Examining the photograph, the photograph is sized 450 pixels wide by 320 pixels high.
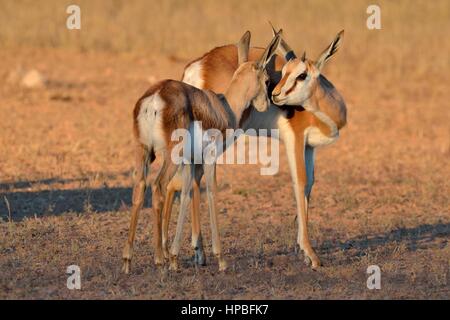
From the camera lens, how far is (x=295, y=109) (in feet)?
29.4

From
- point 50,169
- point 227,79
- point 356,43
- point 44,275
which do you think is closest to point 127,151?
point 50,169

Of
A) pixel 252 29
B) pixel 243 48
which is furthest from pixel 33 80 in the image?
pixel 243 48

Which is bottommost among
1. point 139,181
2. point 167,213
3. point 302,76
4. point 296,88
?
point 167,213

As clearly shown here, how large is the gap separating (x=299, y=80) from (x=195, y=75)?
3.16 feet

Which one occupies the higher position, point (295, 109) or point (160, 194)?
point (295, 109)

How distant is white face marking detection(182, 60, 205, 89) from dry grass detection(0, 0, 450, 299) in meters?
1.46

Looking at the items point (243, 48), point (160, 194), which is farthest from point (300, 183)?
point (160, 194)

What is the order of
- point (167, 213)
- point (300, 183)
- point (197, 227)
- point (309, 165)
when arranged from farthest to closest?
point (309, 165)
point (300, 183)
point (197, 227)
point (167, 213)

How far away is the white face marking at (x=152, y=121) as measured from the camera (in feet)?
24.7

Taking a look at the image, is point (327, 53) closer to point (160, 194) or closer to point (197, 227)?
point (197, 227)

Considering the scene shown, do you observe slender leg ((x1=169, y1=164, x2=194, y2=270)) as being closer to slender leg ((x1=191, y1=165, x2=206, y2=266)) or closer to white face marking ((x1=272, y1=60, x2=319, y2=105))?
slender leg ((x1=191, y1=165, x2=206, y2=266))

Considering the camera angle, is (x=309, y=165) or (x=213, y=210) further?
(x=309, y=165)

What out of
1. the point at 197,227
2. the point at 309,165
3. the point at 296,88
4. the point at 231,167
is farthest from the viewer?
the point at 231,167

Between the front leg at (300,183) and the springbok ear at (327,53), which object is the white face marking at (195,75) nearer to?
the front leg at (300,183)
